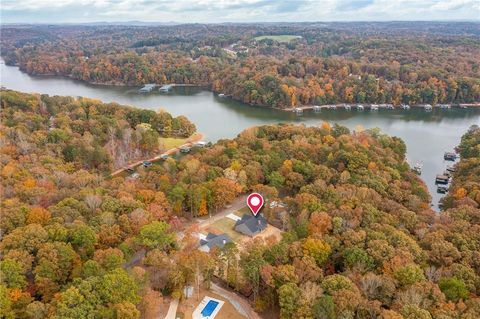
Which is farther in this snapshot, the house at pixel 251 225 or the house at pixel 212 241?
the house at pixel 251 225

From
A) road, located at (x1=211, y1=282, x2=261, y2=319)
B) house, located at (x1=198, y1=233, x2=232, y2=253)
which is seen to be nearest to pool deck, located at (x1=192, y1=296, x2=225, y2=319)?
road, located at (x1=211, y1=282, x2=261, y2=319)

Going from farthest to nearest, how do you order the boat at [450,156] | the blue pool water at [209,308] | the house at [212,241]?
1. the boat at [450,156]
2. the house at [212,241]
3. the blue pool water at [209,308]

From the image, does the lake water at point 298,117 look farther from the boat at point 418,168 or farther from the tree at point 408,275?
the tree at point 408,275

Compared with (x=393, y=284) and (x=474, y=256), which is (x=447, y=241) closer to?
(x=474, y=256)

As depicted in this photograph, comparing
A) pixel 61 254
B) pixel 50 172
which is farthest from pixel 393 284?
pixel 50 172

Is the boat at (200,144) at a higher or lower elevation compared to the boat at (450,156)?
higher

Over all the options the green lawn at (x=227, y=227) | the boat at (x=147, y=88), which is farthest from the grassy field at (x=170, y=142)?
the boat at (x=147, y=88)
